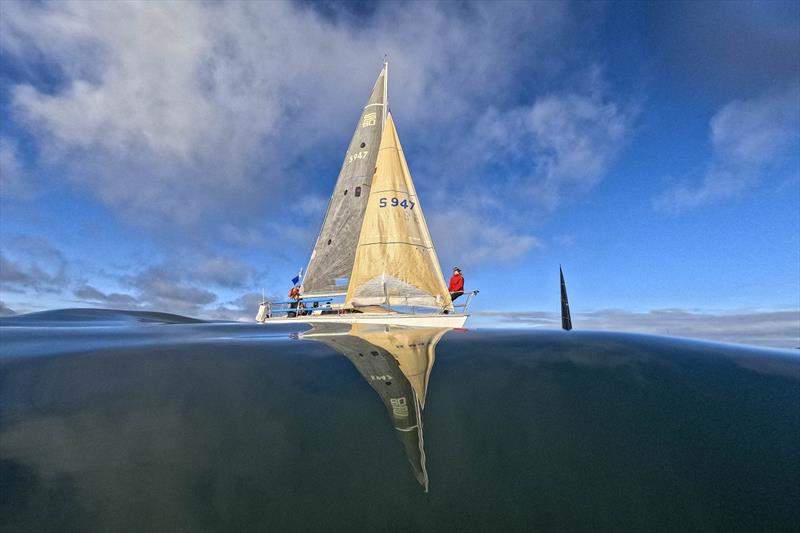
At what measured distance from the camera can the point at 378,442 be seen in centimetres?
306

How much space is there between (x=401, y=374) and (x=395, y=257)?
10.6 meters

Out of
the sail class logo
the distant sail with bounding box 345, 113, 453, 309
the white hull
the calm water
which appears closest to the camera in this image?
the calm water

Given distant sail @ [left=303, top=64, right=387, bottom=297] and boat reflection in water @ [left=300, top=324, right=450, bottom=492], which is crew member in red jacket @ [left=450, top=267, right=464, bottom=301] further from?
boat reflection in water @ [left=300, top=324, right=450, bottom=492]

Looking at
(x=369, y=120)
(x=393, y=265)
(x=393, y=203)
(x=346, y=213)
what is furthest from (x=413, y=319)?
(x=369, y=120)

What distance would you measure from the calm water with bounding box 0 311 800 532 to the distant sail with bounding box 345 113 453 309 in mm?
9518

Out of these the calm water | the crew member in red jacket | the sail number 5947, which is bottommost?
the calm water

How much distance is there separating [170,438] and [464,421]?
2.81 metres

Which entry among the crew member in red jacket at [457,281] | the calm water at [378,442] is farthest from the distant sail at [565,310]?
the calm water at [378,442]

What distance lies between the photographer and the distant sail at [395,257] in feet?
47.8

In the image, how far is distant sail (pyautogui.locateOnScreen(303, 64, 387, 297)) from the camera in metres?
21.6

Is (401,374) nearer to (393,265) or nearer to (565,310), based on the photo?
(393,265)

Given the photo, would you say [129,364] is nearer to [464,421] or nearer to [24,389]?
[24,389]

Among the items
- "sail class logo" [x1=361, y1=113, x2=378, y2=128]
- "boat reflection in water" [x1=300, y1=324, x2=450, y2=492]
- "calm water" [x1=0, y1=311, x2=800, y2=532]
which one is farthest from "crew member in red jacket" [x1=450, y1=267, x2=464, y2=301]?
"sail class logo" [x1=361, y1=113, x2=378, y2=128]

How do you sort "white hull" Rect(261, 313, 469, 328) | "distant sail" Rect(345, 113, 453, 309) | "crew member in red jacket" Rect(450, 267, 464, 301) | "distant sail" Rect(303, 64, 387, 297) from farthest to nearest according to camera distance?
"distant sail" Rect(303, 64, 387, 297) → "crew member in red jacket" Rect(450, 267, 464, 301) → "distant sail" Rect(345, 113, 453, 309) → "white hull" Rect(261, 313, 469, 328)
